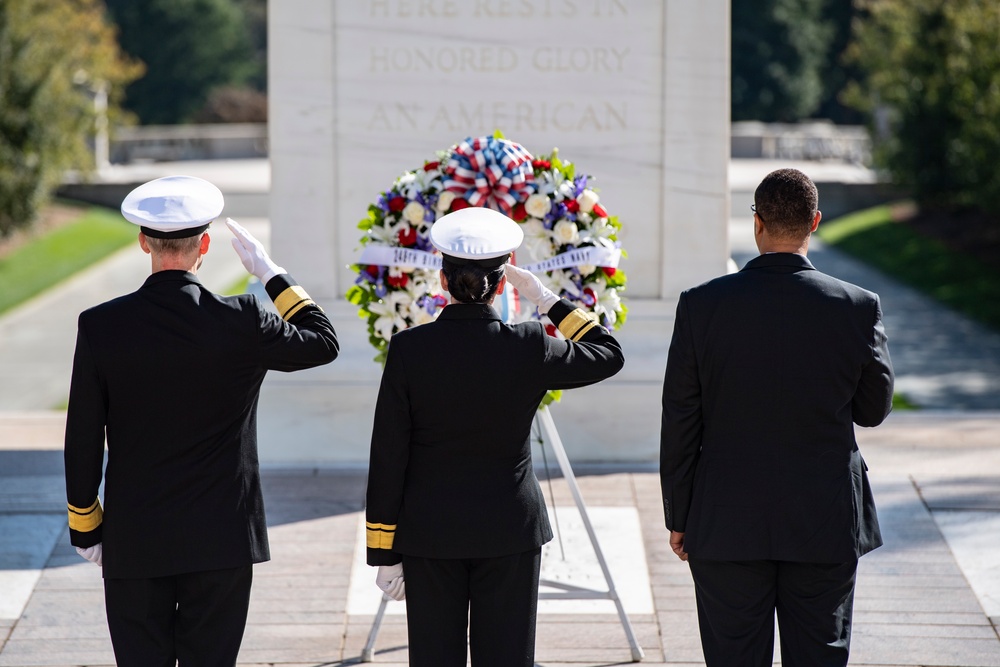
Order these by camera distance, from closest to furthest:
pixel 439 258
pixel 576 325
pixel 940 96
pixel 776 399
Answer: pixel 776 399
pixel 576 325
pixel 439 258
pixel 940 96

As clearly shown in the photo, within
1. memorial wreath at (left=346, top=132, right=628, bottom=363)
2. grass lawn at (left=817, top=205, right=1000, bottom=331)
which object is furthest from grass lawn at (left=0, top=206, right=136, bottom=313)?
grass lawn at (left=817, top=205, right=1000, bottom=331)

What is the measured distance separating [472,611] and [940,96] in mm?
15159

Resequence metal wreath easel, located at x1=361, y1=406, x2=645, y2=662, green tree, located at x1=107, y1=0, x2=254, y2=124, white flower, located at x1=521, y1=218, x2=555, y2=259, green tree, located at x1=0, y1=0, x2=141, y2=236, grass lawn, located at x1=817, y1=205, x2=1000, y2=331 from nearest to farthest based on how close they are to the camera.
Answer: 1. metal wreath easel, located at x1=361, y1=406, x2=645, y2=662
2. white flower, located at x1=521, y1=218, x2=555, y2=259
3. grass lawn, located at x1=817, y1=205, x2=1000, y2=331
4. green tree, located at x1=0, y1=0, x2=141, y2=236
5. green tree, located at x1=107, y1=0, x2=254, y2=124

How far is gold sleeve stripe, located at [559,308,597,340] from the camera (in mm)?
3852

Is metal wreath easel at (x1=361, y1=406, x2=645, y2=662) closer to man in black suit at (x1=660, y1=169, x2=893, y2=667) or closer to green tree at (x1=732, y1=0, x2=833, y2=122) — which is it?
man in black suit at (x1=660, y1=169, x2=893, y2=667)

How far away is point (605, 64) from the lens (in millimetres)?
7484

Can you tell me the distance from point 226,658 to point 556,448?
1767 mm

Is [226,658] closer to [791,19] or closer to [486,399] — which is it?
[486,399]

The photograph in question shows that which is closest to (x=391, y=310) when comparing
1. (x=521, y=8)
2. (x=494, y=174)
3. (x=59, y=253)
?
(x=494, y=174)

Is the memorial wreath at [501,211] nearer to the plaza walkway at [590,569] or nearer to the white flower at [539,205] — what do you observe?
the white flower at [539,205]

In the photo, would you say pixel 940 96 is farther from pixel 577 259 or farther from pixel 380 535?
pixel 380 535

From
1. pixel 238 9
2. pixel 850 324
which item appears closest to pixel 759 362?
pixel 850 324

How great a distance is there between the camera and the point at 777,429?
3656 millimetres

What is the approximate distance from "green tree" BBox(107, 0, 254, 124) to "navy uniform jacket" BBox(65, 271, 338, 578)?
3623cm
